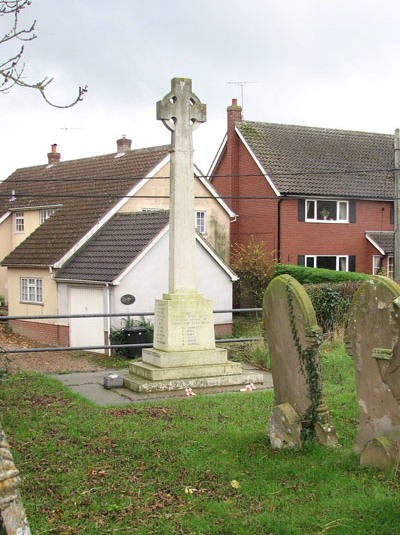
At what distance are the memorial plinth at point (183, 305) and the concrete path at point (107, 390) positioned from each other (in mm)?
240

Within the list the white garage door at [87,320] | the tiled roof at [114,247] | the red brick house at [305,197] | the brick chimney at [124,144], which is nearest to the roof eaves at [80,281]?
the tiled roof at [114,247]

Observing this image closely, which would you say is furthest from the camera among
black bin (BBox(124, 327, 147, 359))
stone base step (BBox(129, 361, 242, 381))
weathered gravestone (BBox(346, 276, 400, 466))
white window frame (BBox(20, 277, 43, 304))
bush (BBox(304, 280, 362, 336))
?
white window frame (BBox(20, 277, 43, 304))

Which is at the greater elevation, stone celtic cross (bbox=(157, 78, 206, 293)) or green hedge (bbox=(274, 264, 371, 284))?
stone celtic cross (bbox=(157, 78, 206, 293))

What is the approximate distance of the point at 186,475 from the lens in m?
6.32

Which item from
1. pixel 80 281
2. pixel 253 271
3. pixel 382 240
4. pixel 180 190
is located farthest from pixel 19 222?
pixel 180 190

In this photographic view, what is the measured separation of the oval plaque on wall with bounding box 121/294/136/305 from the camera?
2320 centimetres

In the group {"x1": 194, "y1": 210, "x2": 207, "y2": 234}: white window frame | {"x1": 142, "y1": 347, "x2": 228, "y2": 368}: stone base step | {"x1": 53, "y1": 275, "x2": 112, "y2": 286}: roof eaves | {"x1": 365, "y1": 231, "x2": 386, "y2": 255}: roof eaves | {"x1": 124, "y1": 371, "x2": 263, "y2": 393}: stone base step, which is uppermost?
{"x1": 194, "y1": 210, "x2": 207, "y2": 234}: white window frame

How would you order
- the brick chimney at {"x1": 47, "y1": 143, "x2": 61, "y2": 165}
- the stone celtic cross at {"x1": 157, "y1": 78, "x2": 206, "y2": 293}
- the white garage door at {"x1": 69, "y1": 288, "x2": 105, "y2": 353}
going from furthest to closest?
the brick chimney at {"x1": 47, "y1": 143, "x2": 61, "y2": 165} < the white garage door at {"x1": 69, "y1": 288, "x2": 105, "y2": 353} < the stone celtic cross at {"x1": 157, "y1": 78, "x2": 206, "y2": 293}

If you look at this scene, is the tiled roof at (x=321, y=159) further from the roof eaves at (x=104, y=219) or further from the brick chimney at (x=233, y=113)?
the roof eaves at (x=104, y=219)

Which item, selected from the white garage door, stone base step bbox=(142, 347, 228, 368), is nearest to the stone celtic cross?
stone base step bbox=(142, 347, 228, 368)

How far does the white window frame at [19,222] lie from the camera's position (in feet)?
116

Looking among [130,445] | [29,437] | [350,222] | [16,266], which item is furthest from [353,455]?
[350,222]

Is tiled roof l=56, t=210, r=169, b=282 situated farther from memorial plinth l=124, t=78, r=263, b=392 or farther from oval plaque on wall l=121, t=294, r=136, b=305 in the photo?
memorial plinth l=124, t=78, r=263, b=392

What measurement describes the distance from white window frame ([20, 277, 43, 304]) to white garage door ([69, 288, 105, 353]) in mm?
2575
